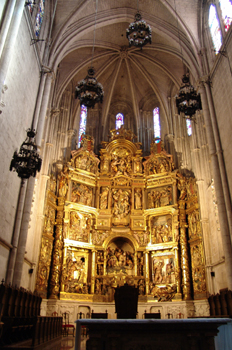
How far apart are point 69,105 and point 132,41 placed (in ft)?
39.2

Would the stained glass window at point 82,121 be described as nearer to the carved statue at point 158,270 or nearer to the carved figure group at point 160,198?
the carved figure group at point 160,198

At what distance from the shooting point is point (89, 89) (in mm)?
11398

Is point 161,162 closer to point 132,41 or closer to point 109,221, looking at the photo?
point 109,221

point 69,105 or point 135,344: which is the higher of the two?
point 69,105

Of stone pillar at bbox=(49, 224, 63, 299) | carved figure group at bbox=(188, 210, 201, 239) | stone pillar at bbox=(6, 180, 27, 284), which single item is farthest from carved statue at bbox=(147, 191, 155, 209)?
stone pillar at bbox=(6, 180, 27, 284)

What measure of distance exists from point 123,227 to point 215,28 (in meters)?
12.7

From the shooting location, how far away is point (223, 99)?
13789 mm

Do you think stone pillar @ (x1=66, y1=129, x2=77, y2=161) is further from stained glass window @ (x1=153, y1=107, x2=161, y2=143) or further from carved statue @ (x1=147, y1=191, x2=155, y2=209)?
stained glass window @ (x1=153, y1=107, x2=161, y2=143)

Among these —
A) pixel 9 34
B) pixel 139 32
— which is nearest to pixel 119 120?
pixel 139 32

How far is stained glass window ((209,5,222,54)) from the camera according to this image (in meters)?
15.1

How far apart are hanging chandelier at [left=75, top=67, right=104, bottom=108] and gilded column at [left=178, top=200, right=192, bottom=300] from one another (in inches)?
392

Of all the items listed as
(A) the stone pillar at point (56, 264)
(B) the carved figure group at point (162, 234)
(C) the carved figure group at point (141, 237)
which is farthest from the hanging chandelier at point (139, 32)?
(C) the carved figure group at point (141, 237)

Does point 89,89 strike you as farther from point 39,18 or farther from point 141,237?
point 141,237

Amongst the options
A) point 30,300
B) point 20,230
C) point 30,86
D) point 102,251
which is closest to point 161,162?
point 102,251
